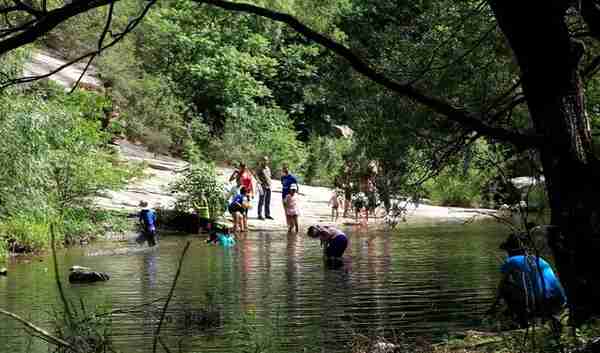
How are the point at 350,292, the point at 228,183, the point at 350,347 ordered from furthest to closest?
the point at 228,183
the point at 350,292
the point at 350,347

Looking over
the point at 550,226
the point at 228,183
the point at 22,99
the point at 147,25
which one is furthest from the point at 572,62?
the point at 147,25

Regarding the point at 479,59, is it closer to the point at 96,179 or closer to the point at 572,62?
the point at 572,62

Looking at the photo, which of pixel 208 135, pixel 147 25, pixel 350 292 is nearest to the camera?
pixel 350 292

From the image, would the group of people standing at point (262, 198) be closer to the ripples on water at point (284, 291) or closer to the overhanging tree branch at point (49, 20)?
the ripples on water at point (284, 291)

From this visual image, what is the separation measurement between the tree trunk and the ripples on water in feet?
9.40

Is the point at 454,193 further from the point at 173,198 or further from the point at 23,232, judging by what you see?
the point at 23,232

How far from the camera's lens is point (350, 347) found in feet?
30.3

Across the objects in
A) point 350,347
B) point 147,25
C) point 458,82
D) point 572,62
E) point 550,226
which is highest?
point 147,25

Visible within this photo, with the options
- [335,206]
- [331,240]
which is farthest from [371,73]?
[335,206]

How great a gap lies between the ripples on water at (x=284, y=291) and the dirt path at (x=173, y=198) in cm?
555

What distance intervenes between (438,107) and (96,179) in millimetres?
22306

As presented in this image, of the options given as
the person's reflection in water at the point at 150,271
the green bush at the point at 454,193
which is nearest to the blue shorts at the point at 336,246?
the person's reflection in water at the point at 150,271

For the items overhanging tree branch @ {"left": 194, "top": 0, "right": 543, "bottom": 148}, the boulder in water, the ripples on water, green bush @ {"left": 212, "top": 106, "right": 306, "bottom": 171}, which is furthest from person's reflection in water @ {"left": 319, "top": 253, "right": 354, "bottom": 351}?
green bush @ {"left": 212, "top": 106, "right": 306, "bottom": 171}

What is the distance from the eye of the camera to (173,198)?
30.7 metres
